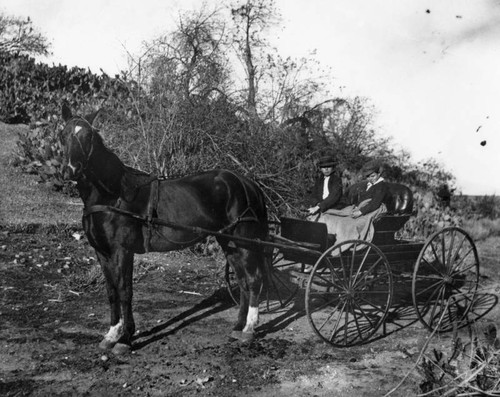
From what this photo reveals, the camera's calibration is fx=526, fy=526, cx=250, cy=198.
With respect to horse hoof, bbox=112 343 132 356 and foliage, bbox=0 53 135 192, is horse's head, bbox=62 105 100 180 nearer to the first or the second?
horse hoof, bbox=112 343 132 356

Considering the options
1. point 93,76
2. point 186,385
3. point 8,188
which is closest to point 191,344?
point 186,385

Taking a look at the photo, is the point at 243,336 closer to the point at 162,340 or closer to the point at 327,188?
the point at 162,340

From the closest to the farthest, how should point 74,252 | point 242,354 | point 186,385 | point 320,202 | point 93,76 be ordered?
point 186,385
point 242,354
point 320,202
point 74,252
point 93,76

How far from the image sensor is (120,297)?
218 inches

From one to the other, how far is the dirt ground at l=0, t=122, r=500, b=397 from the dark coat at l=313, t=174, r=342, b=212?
5.04ft

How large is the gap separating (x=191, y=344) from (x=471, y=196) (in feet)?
51.5

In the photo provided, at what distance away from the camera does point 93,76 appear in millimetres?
17172

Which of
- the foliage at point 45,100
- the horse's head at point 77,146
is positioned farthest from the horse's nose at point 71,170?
the foliage at point 45,100

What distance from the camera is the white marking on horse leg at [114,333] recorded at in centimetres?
548

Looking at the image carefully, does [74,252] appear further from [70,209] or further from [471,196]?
[471,196]

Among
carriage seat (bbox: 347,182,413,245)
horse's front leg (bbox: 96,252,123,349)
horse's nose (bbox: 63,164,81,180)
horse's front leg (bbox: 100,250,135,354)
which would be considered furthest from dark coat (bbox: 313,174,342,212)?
horse's nose (bbox: 63,164,81,180)

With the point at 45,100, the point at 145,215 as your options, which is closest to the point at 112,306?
the point at 145,215

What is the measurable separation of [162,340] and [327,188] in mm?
2846

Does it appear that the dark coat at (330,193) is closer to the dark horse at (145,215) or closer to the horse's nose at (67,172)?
the dark horse at (145,215)
